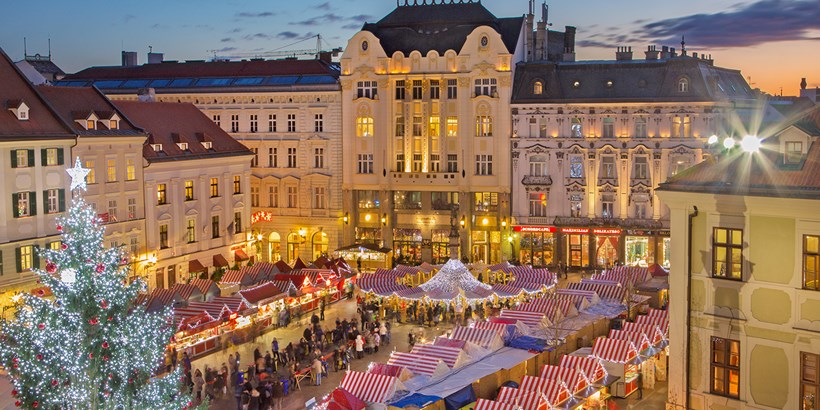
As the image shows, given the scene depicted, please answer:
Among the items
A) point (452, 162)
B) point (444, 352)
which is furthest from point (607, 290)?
point (452, 162)

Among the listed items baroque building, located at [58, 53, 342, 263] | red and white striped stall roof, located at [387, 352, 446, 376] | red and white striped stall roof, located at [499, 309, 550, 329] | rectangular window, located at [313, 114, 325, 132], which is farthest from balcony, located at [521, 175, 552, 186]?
red and white striped stall roof, located at [387, 352, 446, 376]

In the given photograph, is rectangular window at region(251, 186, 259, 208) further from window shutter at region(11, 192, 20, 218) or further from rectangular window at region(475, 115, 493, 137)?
window shutter at region(11, 192, 20, 218)

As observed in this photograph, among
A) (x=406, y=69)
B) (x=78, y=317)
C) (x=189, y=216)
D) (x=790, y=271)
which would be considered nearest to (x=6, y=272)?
(x=189, y=216)

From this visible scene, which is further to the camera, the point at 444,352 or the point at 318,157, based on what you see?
the point at 318,157

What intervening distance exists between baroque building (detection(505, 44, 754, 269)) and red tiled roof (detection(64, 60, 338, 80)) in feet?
49.8

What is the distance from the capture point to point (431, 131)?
65750 mm

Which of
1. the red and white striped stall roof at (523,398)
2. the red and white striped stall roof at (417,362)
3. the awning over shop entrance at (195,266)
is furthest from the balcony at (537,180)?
the red and white striped stall roof at (523,398)

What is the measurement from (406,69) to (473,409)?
41327 millimetres

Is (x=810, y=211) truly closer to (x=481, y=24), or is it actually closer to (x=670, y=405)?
(x=670, y=405)

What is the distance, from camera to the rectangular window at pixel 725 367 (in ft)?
78.9

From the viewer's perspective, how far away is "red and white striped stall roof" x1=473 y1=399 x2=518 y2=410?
2619 centimetres

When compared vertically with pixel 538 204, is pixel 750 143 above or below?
above

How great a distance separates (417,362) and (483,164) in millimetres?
35458

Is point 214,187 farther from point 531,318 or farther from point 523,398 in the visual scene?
point 523,398
